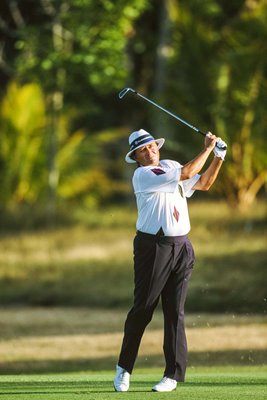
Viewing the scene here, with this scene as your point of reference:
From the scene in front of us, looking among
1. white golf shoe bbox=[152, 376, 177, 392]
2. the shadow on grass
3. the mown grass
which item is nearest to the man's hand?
white golf shoe bbox=[152, 376, 177, 392]

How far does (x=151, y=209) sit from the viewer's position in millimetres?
9594

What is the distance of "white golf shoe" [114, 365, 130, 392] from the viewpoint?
9750mm

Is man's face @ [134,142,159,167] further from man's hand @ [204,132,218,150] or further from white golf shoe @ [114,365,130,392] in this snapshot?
white golf shoe @ [114,365,130,392]

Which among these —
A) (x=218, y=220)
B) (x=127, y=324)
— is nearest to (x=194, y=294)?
(x=218, y=220)

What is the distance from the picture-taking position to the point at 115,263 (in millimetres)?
24641

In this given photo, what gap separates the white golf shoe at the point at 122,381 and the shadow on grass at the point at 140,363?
570 centimetres

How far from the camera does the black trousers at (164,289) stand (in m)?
9.60

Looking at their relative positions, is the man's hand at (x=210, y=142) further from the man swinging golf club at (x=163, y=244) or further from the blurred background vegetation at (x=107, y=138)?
the blurred background vegetation at (x=107, y=138)

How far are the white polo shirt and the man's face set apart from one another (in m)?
0.15

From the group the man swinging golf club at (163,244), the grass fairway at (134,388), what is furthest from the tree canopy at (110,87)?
the man swinging golf club at (163,244)

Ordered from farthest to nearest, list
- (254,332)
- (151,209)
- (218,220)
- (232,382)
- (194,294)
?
(218,220), (194,294), (254,332), (232,382), (151,209)

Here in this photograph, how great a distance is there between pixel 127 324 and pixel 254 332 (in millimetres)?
9350

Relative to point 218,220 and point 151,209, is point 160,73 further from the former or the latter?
point 151,209

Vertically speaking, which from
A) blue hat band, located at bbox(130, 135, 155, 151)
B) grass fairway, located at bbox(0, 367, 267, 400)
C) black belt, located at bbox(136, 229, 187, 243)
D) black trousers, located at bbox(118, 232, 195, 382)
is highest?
blue hat band, located at bbox(130, 135, 155, 151)
